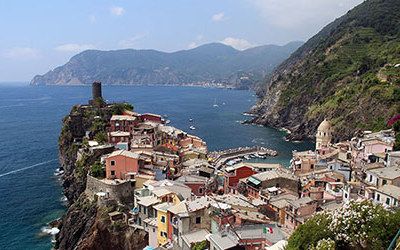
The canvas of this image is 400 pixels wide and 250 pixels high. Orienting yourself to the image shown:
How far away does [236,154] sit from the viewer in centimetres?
8338

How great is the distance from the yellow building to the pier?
35.2 m

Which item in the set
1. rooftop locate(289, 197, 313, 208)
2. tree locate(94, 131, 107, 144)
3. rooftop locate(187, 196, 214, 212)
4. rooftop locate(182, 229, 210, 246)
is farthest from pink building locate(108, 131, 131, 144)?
rooftop locate(182, 229, 210, 246)

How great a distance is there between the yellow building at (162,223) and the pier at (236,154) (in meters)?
35.2

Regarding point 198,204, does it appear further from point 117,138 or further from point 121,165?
point 117,138

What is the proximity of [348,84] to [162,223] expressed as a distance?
98.8 meters

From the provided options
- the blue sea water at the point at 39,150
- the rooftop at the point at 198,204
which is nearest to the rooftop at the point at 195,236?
the rooftop at the point at 198,204

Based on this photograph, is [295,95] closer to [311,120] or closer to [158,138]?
[311,120]

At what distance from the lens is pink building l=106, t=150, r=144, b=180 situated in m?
49.9

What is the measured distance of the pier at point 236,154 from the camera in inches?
3002

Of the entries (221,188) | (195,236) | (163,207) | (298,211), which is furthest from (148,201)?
(298,211)

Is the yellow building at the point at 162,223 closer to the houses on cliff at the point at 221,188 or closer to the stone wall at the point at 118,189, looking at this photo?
the houses on cliff at the point at 221,188

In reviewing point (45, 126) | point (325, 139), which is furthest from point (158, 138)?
point (45, 126)

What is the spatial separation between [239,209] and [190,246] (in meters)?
6.92

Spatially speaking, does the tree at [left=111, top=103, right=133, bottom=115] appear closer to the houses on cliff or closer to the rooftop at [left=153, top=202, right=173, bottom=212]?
the houses on cliff
